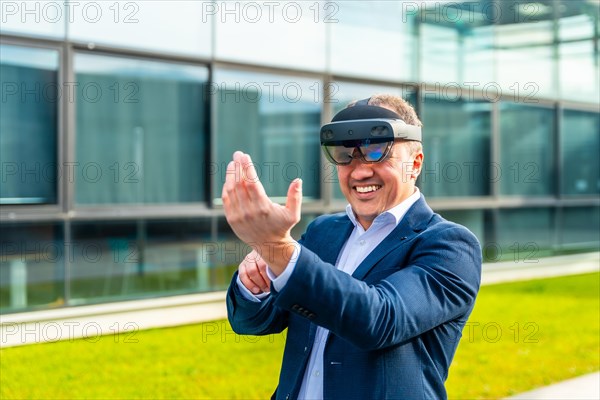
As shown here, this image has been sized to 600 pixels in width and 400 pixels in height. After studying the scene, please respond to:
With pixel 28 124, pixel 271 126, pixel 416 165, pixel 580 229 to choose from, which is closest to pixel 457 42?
pixel 271 126

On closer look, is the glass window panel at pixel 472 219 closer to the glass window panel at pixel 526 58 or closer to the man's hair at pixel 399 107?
the glass window panel at pixel 526 58

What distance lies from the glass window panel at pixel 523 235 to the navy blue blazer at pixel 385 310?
411 inches

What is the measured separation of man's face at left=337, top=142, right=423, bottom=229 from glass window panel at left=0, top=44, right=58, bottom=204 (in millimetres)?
5912

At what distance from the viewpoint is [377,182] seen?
2502mm

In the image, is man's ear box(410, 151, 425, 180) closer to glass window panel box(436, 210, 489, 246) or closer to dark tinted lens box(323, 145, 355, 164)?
dark tinted lens box(323, 145, 355, 164)

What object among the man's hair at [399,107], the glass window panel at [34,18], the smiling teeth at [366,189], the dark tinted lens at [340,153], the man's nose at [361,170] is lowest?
the smiling teeth at [366,189]

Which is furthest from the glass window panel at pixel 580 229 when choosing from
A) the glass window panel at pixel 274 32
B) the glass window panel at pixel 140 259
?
the glass window panel at pixel 140 259

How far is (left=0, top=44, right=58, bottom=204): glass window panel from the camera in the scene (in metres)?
7.72

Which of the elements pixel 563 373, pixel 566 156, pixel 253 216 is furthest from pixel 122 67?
pixel 566 156

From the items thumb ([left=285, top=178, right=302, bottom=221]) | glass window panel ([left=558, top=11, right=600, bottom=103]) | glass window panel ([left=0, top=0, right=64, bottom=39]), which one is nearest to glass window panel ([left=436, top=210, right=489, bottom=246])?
glass window panel ([left=558, top=11, right=600, bottom=103])

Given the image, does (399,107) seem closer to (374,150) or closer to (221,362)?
(374,150)

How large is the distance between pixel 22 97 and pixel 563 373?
5513 millimetres

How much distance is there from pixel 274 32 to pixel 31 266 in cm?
387

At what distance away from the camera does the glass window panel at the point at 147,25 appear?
8.16m
